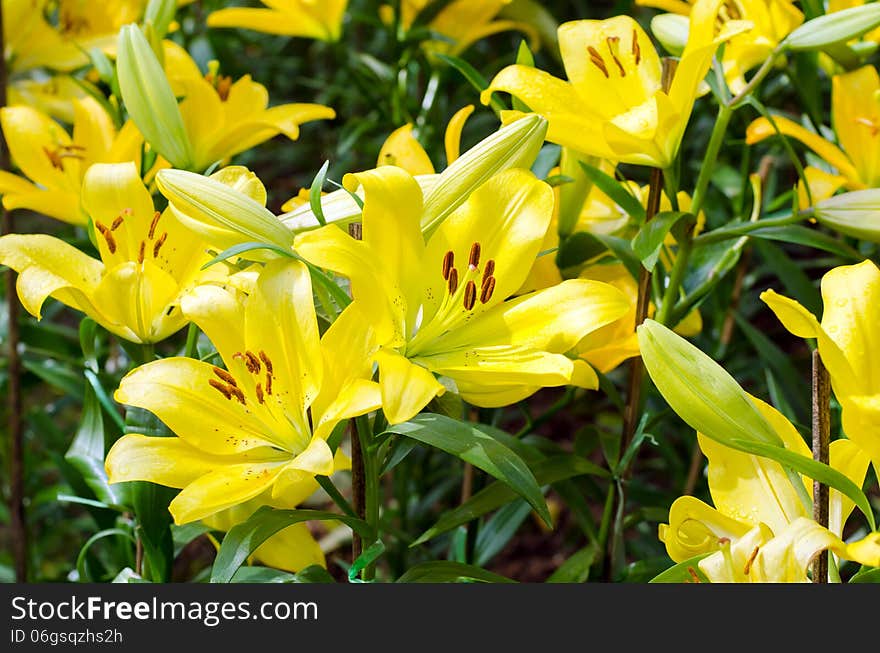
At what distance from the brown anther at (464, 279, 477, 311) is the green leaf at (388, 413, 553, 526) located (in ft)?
0.27

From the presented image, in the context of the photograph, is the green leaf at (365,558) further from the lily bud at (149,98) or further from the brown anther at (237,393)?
the lily bud at (149,98)

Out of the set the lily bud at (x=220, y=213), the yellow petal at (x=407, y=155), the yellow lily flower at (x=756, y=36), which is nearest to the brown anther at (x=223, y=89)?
the yellow petal at (x=407, y=155)

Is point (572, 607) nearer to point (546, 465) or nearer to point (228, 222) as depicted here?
point (546, 465)

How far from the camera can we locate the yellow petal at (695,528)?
27.4 inches

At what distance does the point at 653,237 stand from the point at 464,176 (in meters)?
0.18

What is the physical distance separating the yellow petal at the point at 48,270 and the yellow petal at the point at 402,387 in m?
0.30

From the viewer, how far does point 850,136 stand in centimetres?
100

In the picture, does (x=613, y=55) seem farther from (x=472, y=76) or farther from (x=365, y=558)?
(x=365, y=558)

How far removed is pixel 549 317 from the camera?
74 centimetres

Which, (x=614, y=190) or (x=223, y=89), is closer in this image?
(x=614, y=190)

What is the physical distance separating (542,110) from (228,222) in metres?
0.29

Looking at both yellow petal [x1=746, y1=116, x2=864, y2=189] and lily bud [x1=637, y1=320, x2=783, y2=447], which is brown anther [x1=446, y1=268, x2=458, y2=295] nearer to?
lily bud [x1=637, y1=320, x2=783, y2=447]

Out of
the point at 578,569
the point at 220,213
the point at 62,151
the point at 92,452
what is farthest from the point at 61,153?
the point at 578,569

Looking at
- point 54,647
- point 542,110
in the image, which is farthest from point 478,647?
point 542,110
